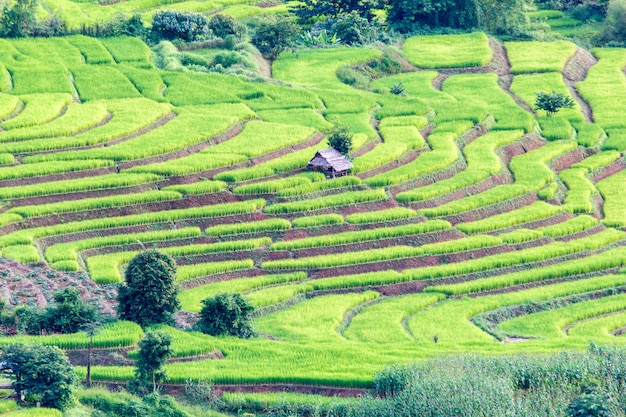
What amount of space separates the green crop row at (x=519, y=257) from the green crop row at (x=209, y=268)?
238 inches

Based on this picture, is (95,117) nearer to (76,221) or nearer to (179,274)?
(76,221)

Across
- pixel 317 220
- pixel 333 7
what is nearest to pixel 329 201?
pixel 317 220

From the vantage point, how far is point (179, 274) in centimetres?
5262

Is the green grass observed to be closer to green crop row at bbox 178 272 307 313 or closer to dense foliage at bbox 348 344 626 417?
green crop row at bbox 178 272 307 313

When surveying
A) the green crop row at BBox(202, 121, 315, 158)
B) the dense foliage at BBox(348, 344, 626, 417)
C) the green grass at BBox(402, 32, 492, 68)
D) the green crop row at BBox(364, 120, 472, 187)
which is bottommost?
the green grass at BBox(402, 32, 492, 68)

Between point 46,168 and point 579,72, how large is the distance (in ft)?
122

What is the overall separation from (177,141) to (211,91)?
9559mm

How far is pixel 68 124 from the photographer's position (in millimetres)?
66625

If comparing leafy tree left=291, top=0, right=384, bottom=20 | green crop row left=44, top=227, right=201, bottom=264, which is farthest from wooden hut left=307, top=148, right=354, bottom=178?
leafy tree left=291, top=0, right=384, bottom=20

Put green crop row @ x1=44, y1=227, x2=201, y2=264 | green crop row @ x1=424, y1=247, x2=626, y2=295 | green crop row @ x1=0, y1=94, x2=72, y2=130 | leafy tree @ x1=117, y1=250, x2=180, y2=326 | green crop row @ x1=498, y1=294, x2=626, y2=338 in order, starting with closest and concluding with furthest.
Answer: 1. leafy tree @ x1=117, y1=250, x2=180, y2=326
2. green crop row @ x1=498, y1=294, x2=626, y2=338
3. green crop row @ x1=44, y1=227, x2=201, y2=264
4. green crop row @ x1=424, y1=247, x2=626, y2=295
5. green crop row @ x1=0, y1=94, x2=72, y2=130

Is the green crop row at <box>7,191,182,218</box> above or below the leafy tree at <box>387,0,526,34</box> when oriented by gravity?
above

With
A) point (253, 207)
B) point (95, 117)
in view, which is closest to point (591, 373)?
point (253, 207)

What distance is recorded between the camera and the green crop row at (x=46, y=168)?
59750 mm

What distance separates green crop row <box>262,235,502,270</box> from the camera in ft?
180
